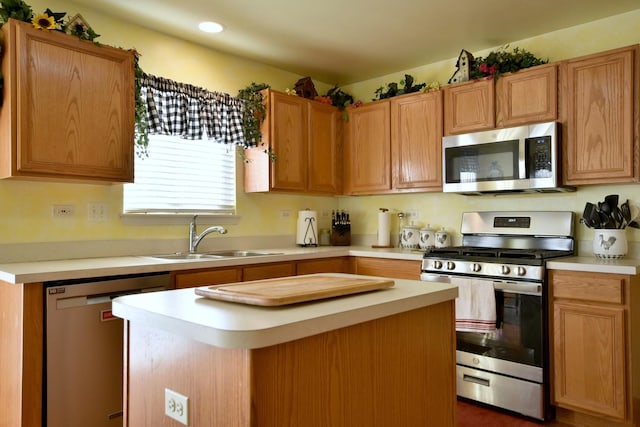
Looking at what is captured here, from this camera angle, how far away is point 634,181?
271 centimetres

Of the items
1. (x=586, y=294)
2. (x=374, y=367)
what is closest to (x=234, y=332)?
(x=374, y=367)

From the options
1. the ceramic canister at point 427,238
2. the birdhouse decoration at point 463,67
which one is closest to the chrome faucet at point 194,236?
the ceramic canister at point 427,238

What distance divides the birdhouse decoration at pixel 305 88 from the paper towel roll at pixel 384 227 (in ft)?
3.90

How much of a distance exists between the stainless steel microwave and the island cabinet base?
1.75m

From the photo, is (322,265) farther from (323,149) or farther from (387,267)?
(323,149)

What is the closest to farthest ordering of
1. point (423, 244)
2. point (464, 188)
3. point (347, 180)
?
point (464, 188) → point (423, 244) → point (347, 180)

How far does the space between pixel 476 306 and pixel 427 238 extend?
97 cm

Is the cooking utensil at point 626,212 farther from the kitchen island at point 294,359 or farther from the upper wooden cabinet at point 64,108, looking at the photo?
the upper wooden cabinet at point 64,108

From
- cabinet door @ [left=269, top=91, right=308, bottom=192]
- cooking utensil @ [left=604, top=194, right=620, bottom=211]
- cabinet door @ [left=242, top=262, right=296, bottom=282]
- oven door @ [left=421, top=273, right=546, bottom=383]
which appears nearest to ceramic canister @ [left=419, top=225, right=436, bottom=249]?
oven door @ [left=421, top=273, right=546, bottom=383]

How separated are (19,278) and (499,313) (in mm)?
2578

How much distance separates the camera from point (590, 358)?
8.43 ft

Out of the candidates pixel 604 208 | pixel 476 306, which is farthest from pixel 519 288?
pixel 604 208

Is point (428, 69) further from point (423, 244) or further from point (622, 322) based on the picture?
point (622, 322)

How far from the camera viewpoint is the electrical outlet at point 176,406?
120 cm
